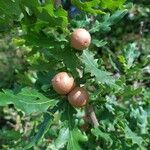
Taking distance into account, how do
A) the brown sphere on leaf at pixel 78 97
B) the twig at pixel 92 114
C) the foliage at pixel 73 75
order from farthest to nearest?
the twig at pixel 92 114 < the brown sphere on leaf at pixel 78 97 < the foliage at pixel 73 75

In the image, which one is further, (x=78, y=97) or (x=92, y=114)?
(x=92, y=114)

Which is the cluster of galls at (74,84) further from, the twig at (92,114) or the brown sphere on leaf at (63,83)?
the twig at (92,114)

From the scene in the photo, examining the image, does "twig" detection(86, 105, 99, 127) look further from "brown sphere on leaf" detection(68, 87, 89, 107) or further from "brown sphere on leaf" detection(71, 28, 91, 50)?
"brown sphere on leaf" detection(71, 28, 91, 50)

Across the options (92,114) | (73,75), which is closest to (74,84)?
(73,75)

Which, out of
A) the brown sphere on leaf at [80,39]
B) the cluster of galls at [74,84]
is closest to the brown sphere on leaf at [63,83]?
the cluster of galls at [74,84]

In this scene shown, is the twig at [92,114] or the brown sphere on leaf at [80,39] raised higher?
the brown sphere on leaf at [80,39]

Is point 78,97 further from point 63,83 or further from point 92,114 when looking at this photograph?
point 92,114
